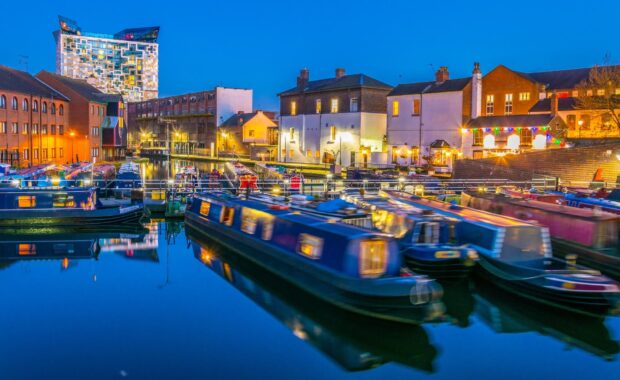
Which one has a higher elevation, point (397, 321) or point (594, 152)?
point (594, 152)

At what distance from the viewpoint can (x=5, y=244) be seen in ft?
70.4

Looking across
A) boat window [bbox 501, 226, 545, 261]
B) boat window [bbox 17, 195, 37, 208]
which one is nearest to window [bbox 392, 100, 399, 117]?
boat window [bbox 17, 195, 37, 208]

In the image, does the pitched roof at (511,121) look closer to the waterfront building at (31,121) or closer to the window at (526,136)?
the window at (526,136)

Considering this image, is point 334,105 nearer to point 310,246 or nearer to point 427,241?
point 427,241

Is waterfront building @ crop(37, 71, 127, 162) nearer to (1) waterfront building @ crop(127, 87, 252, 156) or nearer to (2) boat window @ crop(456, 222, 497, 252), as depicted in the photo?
(1) waterfront building @ crop(127, 87, 252, 156)

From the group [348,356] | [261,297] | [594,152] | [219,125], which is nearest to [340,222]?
[261,297]

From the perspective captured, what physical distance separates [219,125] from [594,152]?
196 feet

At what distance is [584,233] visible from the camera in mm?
17844

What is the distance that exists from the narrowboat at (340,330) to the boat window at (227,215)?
11.6 ft

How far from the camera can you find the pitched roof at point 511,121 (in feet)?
129

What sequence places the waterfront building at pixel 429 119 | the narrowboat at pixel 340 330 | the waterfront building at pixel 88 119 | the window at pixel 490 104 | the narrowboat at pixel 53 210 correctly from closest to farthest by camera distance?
the narrowboat at pixel 340 330
the narrowboat at pixel 53 210
the waterfront building at pixel 429 119
the window at pixel 490 104
the waterfront building at pixel 88 119

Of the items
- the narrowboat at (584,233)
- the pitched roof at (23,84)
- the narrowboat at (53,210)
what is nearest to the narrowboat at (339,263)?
the narrowboat at (584,233)

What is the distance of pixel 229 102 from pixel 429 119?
4547cm

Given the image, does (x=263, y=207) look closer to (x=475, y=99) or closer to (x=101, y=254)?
(x=101, y=254)
